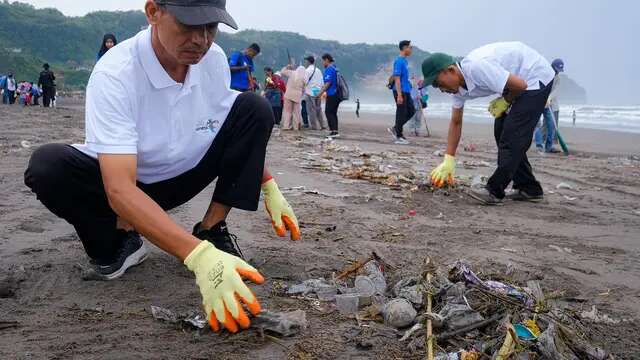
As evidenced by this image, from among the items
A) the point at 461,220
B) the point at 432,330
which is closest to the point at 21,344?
the point at 432,330

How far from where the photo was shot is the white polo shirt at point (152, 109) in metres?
1.94

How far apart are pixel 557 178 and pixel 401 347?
5.28 meters

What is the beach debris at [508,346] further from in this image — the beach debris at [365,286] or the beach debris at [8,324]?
the beach debris at [8,324]

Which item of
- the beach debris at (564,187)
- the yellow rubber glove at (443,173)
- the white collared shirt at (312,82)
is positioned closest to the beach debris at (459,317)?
the yellow rubber glove at (443,173)

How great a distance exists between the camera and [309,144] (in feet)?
29.0

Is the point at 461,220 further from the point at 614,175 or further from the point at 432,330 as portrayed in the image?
the point at 614,175

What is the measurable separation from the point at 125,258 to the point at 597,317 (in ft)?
6.66

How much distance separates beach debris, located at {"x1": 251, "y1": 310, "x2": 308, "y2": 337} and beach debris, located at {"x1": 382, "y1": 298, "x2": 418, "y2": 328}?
1.04 feet

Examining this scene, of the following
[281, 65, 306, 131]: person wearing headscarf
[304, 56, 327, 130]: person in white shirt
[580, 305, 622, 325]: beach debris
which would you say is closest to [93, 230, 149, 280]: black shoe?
[580, 305, 622, 325]: beach debris

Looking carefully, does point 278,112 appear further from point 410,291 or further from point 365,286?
point 410,291

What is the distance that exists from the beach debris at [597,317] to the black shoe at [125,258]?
1.94m

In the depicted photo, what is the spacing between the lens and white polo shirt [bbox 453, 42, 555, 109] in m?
4.26

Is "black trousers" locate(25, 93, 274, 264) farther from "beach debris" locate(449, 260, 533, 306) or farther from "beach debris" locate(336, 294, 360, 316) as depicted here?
"beach debris" locate(449, 260, 533, 306)

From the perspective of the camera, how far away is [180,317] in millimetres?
1996
